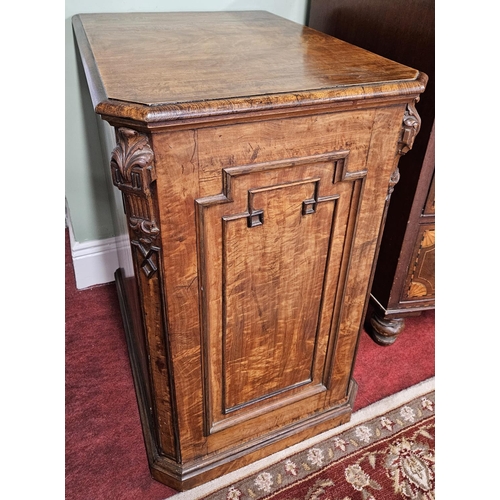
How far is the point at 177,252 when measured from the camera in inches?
29.3

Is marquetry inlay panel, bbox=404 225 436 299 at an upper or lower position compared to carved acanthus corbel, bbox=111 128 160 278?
lower

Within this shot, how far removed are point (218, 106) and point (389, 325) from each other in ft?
3.10

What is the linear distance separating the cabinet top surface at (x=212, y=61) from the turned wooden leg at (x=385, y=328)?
2.49ft

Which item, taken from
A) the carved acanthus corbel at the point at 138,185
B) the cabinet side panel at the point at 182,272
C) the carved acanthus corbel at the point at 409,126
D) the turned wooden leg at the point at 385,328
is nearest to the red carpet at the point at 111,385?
the turned wooden leg at the point at 385,328

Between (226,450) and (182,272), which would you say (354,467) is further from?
(182,272)

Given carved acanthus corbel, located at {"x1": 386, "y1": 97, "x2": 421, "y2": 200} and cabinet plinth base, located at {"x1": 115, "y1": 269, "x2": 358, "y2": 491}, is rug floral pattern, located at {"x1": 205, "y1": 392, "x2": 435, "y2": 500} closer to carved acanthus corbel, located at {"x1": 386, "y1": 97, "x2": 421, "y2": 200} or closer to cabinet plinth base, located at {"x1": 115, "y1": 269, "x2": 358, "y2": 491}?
cabinet plinth base, located at {"x1": 115, "y1": 269, "x2": 358, "y2": 491}

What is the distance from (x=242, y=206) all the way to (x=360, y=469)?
715mm

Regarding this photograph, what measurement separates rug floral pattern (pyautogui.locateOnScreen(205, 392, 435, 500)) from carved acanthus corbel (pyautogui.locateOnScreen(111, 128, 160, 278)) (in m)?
0.61

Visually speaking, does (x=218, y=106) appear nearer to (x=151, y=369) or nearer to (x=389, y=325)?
(x=151, y=369)

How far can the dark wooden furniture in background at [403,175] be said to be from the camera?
38.9 inches

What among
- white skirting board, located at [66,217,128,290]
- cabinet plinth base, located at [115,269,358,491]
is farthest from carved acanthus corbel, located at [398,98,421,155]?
white skirting board, located at [66,217,128,290]

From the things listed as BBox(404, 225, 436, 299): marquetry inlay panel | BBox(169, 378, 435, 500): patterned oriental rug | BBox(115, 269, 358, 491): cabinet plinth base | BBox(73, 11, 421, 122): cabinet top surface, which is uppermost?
BBox(73, 11, 421, 122): cabinet top surface

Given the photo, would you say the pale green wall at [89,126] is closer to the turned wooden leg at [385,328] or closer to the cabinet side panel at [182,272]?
the cabinet side panel at [182,272]

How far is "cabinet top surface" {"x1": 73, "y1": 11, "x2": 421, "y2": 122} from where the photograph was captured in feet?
2.22
